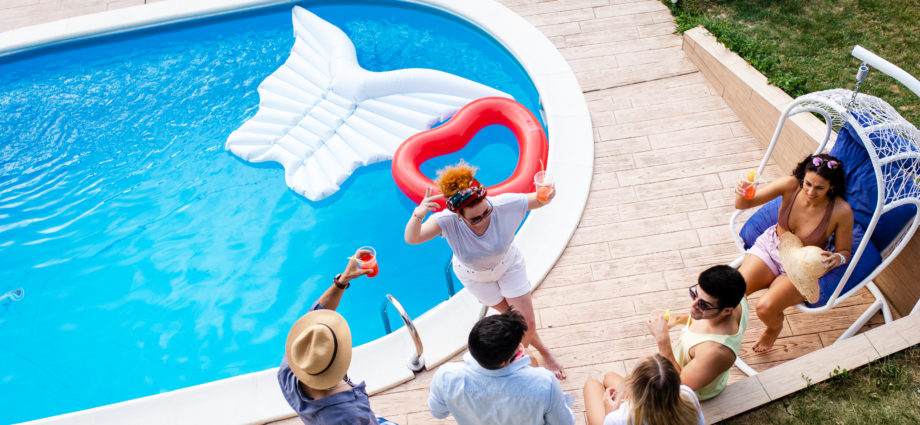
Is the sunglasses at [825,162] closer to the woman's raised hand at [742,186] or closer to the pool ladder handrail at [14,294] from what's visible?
the woman's raised hand at [742,186]

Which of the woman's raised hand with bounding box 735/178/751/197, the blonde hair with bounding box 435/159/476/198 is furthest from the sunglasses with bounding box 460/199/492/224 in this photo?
the woman's raised hand with bounding box 735/178/751/197

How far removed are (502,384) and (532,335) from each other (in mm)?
1190

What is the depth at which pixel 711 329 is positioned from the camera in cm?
284

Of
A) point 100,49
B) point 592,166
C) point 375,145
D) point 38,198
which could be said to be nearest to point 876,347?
point 592,166

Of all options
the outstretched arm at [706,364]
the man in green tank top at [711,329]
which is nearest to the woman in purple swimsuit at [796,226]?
the man in green tank top at [711,329]

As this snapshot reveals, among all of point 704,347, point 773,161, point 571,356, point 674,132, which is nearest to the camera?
point 704,347

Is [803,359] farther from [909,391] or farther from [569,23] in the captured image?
[569,23]

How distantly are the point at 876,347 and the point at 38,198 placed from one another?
Result: 7.31 metres

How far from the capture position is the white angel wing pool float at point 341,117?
582cm

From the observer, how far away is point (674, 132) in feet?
16.6

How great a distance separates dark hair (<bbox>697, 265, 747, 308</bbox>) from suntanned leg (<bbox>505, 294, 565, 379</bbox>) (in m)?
1.07

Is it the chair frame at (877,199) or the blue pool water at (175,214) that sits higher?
the chair frame at (877,199)

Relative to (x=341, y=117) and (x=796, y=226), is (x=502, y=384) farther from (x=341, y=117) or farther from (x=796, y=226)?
(x=341, y=117)

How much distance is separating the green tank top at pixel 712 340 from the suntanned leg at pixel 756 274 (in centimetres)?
63
